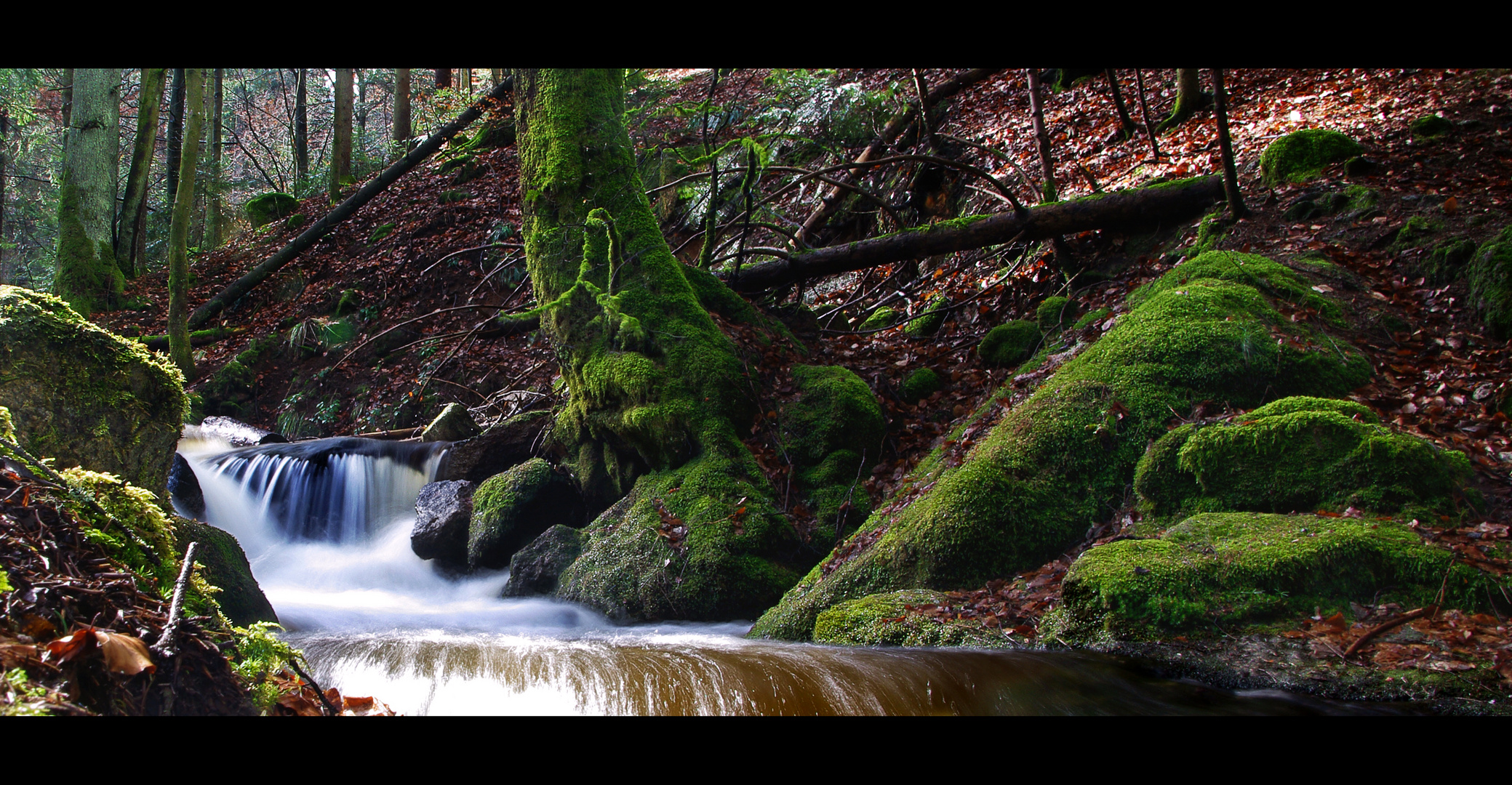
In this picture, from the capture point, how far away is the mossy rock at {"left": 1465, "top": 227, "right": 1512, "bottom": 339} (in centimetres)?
541

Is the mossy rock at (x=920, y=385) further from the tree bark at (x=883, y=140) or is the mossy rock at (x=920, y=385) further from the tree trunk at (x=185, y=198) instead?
the tree trunk at (x=185, y=198)

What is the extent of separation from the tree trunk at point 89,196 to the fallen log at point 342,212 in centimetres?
175

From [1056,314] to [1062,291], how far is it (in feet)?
3.13

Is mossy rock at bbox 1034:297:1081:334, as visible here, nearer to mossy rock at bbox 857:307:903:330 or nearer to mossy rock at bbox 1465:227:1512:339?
mossy rock at bbox 857:307:903:330

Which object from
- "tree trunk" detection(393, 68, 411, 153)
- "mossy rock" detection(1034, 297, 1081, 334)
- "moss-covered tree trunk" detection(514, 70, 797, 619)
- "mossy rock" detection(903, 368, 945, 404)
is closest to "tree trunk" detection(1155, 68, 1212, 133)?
"mossy rock" detection(1034, 297, 1081, 334)

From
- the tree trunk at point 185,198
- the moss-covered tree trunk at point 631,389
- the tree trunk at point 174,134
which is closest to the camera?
the moss-covered tree trunk at point 631,389

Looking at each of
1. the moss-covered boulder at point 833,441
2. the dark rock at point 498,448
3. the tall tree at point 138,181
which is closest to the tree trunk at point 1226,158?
the moss-covered boulder at point 833,441

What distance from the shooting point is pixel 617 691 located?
342 centimetres

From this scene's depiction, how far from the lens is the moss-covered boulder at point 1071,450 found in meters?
4.69

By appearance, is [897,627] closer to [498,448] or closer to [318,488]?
[498,448]

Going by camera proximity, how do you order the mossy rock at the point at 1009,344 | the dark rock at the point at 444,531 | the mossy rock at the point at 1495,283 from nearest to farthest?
1. the mossy rock at the point at 1495,283
2. the mossy rock at the point at 1009,344
3. the dark rock at the point at 444,531

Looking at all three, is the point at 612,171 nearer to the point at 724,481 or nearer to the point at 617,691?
the point at 724,481
